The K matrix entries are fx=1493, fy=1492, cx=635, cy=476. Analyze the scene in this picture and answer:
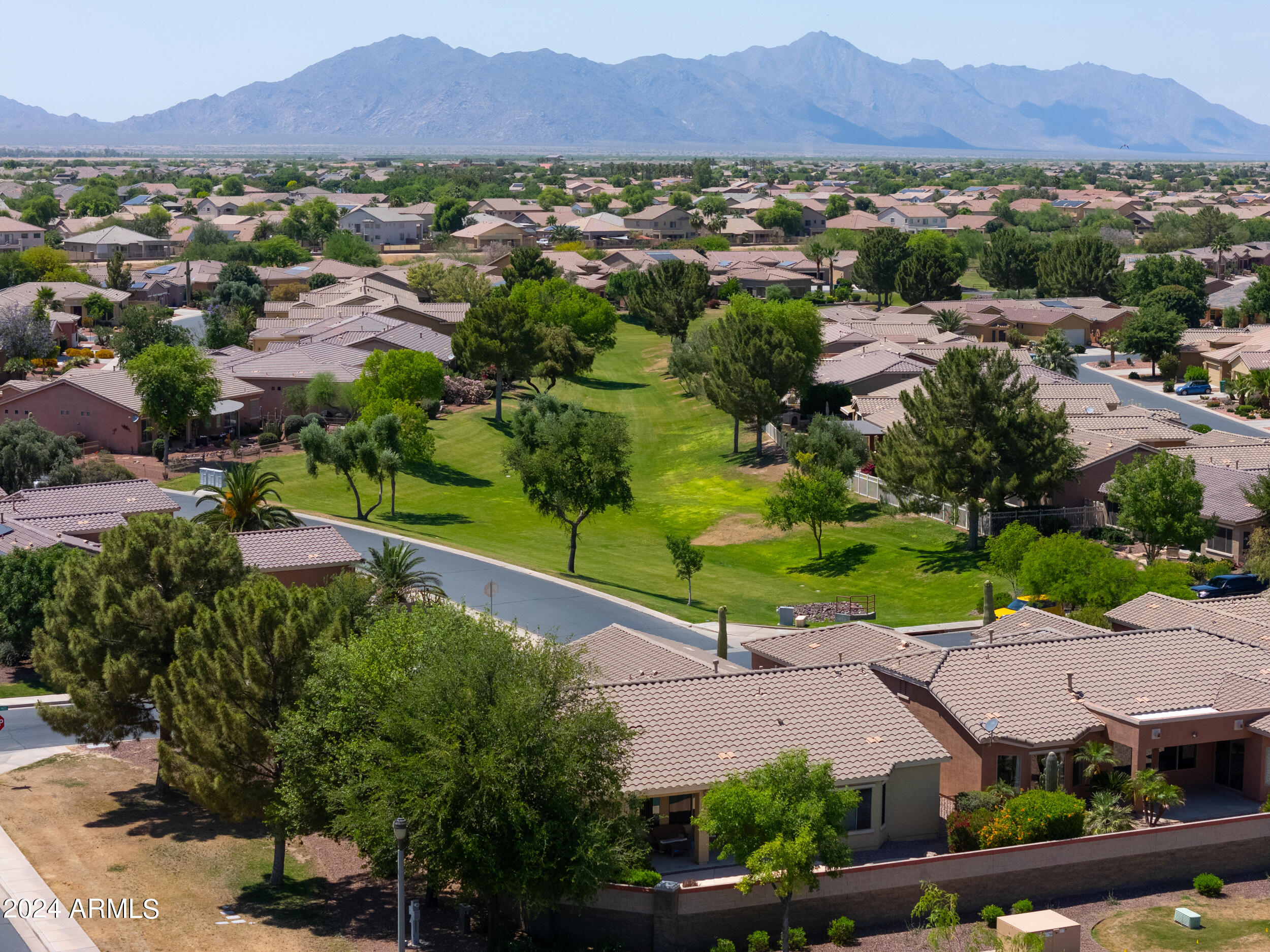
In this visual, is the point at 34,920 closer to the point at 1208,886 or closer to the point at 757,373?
the point at 1208,886

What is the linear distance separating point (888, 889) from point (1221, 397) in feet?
261

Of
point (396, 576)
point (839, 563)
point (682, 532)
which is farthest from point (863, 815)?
point (682, 532)

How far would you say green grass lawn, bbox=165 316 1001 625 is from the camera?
62.9 meters

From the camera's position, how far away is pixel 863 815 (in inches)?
1417

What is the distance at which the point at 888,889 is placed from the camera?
110 feet

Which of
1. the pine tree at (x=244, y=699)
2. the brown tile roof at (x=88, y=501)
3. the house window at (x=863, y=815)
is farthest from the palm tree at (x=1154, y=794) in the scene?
the brown tile roof at (x=88, y=501)

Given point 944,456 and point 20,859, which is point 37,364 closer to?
point 944,456

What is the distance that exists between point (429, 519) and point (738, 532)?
15.7 m

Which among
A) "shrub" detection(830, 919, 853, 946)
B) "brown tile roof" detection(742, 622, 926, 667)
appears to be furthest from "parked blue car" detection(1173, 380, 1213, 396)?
"shrub" detection(830, 919, 853, 946)

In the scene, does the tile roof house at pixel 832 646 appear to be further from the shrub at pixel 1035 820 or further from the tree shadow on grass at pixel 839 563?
the tree shadow on grass at pixel 839 563

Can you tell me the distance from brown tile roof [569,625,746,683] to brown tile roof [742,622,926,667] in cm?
161

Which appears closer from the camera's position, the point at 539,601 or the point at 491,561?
the point at 539,601

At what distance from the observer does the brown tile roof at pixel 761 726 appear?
35.0 meters

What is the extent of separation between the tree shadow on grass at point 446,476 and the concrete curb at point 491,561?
13659 millimetres
